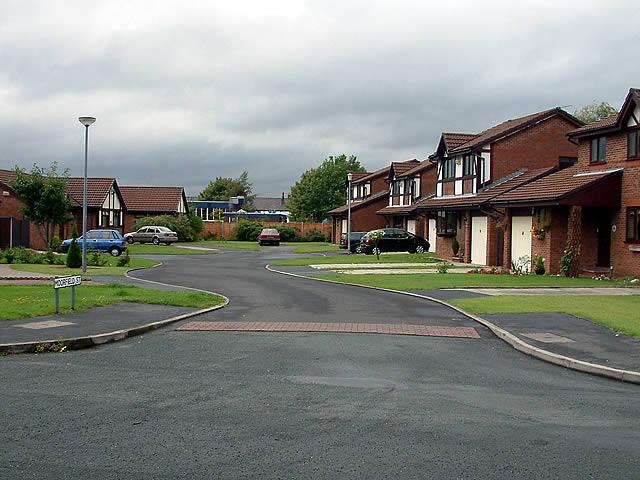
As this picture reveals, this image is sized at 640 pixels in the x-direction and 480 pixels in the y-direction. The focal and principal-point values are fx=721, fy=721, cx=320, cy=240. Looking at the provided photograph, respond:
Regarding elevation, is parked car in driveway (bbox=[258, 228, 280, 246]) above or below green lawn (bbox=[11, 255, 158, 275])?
above

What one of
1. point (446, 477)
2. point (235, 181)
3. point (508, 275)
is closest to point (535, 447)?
point (446, 477)

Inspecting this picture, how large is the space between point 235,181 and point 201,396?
11564 centimetres

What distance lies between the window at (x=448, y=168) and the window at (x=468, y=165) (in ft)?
4.38

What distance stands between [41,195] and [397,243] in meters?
21.4

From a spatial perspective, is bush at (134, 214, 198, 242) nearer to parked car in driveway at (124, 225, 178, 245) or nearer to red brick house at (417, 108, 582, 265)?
parked car in driveway at (124, 225, 178, 245)

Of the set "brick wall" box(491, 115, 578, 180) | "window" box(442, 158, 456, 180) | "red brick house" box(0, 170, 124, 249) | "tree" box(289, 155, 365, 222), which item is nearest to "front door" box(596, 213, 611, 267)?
"brick wall" box(491, 115, 578, 180)

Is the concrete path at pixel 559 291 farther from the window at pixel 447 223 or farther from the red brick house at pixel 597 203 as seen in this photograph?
the window at pixel 447 223

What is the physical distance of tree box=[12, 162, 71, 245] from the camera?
3906 cm

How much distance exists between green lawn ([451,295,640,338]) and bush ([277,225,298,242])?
2196 inches

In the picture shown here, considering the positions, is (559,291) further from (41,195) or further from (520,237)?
(41,195)

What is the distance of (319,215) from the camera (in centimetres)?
9369

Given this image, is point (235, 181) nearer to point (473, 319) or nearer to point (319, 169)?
point (319, 169)

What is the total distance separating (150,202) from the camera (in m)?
73.6

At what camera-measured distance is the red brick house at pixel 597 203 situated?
26.0 m
